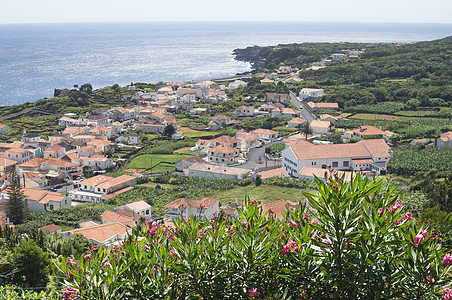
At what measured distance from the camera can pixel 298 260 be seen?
17.0 feet

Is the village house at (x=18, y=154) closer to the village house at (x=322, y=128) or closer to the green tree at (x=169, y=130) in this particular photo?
the green tree at (x=169, y=130)

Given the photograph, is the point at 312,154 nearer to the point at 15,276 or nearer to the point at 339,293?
the point at 15,276

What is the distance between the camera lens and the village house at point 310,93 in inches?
2746

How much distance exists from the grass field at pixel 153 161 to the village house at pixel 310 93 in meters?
31.9

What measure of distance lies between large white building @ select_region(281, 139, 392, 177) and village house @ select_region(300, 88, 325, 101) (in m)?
32.0

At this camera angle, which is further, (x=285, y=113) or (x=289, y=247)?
(x=285, y=113)

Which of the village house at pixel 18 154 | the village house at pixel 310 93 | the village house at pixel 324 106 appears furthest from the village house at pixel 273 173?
the village house at pixel 310 93

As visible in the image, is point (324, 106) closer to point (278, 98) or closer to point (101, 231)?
point (278, 98)

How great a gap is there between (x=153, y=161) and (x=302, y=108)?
28733 millimetres

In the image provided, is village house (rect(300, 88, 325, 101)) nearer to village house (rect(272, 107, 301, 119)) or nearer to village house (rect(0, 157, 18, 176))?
village house (rect(272, 107, 301, 119))

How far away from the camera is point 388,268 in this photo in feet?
16.0

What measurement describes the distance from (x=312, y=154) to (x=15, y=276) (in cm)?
2645

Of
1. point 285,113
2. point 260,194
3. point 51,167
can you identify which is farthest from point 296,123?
point 51,167

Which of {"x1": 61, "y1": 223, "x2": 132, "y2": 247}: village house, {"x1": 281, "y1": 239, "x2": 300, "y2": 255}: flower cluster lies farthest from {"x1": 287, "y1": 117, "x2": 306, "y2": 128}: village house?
{"x1": 281, "y1": 239, "x2": 300, "y2": 255}: flower cluster
